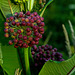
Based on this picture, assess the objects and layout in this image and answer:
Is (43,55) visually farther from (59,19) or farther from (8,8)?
(59,19)

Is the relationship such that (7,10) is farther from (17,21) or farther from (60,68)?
(60,68)

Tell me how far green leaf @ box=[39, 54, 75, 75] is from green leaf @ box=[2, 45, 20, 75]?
0.41 feet

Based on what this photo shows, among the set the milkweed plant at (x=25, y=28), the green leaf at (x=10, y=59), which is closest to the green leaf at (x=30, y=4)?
the milkweed plant at (x=25, y=28)

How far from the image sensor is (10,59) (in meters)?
0.72

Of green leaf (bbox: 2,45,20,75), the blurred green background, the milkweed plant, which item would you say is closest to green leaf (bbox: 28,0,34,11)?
the milkweed plant

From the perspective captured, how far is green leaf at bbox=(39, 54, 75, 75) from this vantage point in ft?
2.09

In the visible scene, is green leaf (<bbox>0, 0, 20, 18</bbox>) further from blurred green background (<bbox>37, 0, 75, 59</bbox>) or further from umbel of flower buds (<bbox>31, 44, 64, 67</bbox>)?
blurred green background (<bbox>37, 0, 75, 59</bbox>)

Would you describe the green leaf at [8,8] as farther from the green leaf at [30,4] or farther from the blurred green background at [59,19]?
the blurred green background at [59,19]

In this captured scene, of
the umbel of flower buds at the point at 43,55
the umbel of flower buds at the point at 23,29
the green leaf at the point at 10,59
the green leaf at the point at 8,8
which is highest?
the green leaf at the point at 8,8

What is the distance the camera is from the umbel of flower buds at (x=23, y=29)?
667 millimetres

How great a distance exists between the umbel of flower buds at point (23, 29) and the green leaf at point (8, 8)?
0.06 m

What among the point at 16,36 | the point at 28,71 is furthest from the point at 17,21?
the point at 28,71

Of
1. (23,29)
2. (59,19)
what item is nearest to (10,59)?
(23,29)

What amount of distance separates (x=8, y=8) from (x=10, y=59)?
0.21 meters
